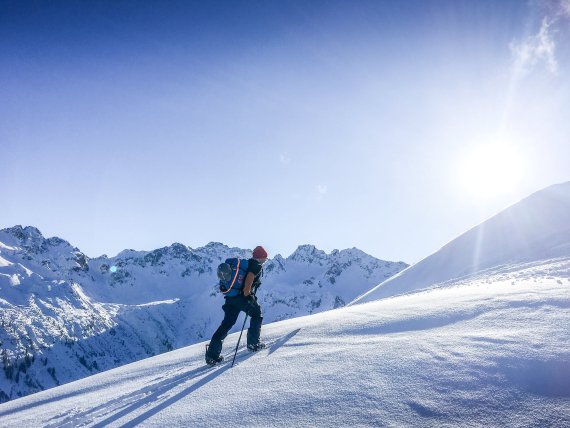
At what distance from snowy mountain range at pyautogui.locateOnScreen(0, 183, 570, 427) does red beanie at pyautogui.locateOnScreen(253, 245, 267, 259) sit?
2019 mm

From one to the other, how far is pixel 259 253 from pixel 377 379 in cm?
464

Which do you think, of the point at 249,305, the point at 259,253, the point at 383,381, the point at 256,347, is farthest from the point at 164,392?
the point at 383,381

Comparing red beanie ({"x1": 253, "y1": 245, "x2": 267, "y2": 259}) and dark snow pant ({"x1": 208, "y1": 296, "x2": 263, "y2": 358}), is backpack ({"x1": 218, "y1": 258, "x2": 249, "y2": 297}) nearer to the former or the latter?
dark snow pant ({"x1": 208, "y1": 296, "x2": 263, "y2": 358})

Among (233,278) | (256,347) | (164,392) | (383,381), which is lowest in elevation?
(164,392)

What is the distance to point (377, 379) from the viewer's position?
471 cm

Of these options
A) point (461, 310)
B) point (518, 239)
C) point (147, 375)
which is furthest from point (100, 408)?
point (518, 239)

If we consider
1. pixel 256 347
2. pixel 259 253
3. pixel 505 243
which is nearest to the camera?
pixel 256 347

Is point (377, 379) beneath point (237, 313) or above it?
beneath

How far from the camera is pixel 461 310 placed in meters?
7.31

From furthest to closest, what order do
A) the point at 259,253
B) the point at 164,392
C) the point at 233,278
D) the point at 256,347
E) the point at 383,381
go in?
the point at 259,253
the point at 233,278
the point at 256,347
the point at 164,392
the point at 383,381

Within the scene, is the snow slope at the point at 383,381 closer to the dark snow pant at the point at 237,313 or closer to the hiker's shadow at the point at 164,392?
the hiker's shadow at the point at 164,392

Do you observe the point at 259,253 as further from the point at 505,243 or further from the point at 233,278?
the point at 505,243

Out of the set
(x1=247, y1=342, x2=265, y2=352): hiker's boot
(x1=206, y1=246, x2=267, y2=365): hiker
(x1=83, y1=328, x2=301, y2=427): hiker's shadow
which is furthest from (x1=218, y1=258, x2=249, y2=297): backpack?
(x1=83, y1=328, x2=301, y2=427): hiker's shadow

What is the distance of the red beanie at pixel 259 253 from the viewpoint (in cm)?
877
